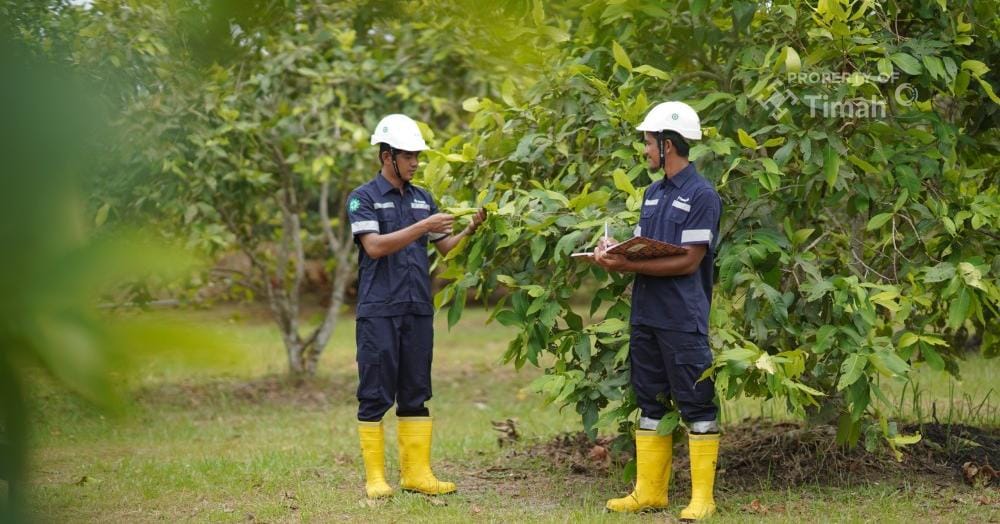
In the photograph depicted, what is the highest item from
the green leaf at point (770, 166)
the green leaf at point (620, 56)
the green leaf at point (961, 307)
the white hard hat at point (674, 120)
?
the green leaf at point (620, 56)

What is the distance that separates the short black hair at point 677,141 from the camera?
4.86m

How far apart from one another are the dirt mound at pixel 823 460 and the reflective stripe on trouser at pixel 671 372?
0.55m

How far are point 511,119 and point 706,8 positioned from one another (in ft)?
3.69

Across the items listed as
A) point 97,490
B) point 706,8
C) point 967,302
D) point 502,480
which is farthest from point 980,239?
point 97,490

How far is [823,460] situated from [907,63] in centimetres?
209

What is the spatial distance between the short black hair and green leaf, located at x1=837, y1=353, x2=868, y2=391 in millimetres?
1090

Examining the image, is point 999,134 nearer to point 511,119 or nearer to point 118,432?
point 511,119

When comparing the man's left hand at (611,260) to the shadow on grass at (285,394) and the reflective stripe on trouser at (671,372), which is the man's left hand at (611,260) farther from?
the shadow on grass at (285,394)

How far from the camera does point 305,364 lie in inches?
418

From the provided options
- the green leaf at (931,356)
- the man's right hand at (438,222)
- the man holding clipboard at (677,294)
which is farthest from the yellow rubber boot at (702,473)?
the man's right hand at (438,222)

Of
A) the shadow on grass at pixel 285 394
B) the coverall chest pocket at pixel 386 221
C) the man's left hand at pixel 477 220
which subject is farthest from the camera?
the shadow on grass at pixel 285 394

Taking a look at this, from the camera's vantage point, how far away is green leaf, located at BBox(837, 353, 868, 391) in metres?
4.59

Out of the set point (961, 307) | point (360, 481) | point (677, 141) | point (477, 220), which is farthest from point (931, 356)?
point (360, 481)

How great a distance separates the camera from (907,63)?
4.87m
